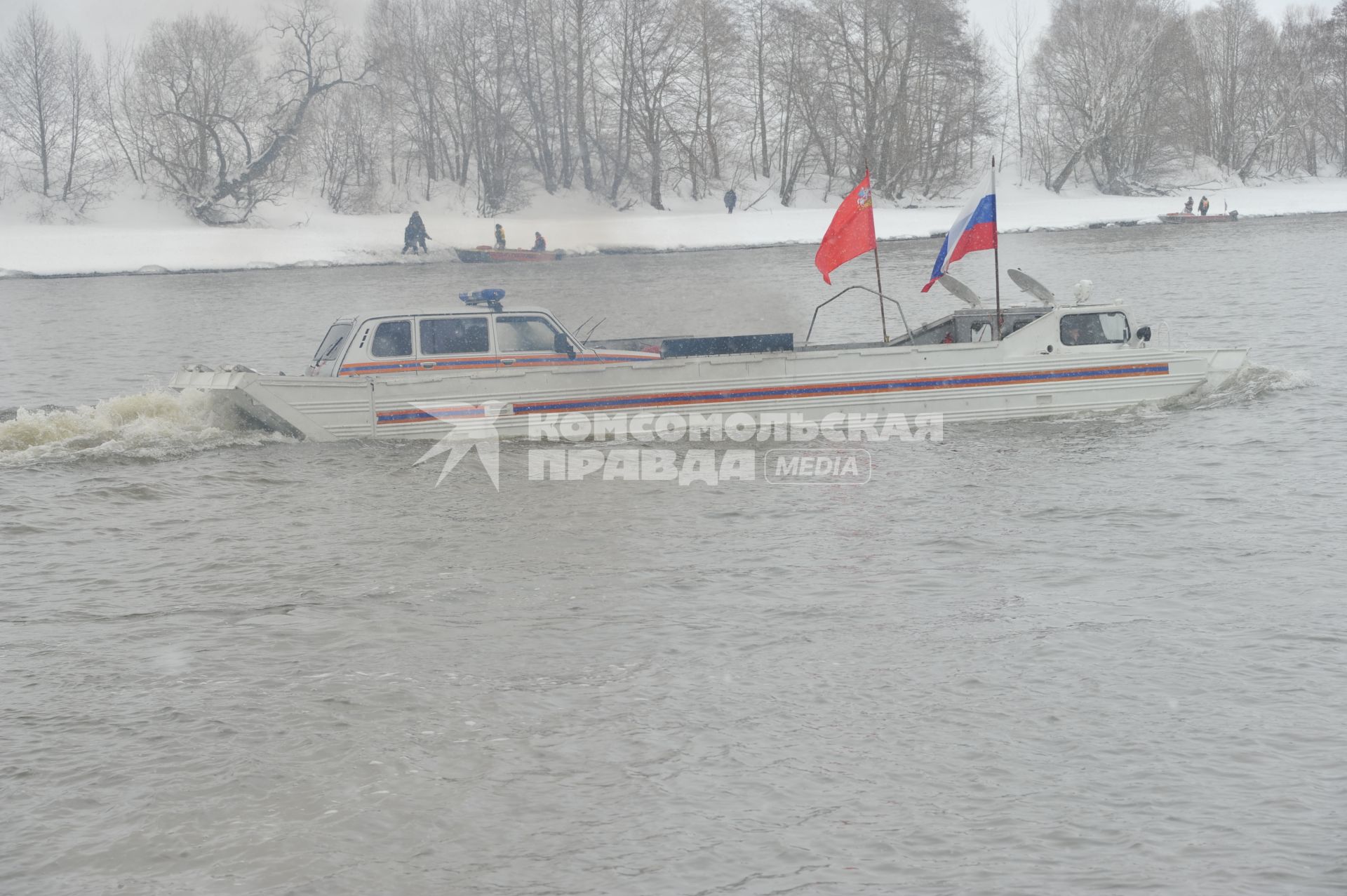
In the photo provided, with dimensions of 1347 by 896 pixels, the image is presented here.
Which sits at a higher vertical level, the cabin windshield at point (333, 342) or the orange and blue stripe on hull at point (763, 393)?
the cabin windshield at point (333, 342)

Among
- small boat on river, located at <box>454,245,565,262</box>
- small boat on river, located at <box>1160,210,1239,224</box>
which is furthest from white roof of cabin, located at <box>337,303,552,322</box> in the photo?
small boat on river, located at <box>1160,210,1239,224</box>

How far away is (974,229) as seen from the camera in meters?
18.4

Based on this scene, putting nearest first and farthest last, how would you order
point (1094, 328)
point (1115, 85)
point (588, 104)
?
point (1094, 328) → point (588, 104) → point (1115, 85)

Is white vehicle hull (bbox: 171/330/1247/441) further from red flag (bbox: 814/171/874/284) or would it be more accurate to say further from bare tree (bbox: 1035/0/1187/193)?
bare tree (bbox: 1035/0/1187/193)

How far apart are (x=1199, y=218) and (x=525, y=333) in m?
65.4

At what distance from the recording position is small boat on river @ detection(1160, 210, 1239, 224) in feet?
244

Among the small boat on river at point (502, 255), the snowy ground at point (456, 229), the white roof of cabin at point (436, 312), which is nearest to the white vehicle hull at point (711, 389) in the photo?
the white roof of cabin at point (436, 312)

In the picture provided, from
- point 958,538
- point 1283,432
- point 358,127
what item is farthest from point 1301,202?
point 958,538

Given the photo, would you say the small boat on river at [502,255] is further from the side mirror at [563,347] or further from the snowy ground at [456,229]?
the side mirror at [563,347]

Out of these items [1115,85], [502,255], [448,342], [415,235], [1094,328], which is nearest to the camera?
[448,342]
